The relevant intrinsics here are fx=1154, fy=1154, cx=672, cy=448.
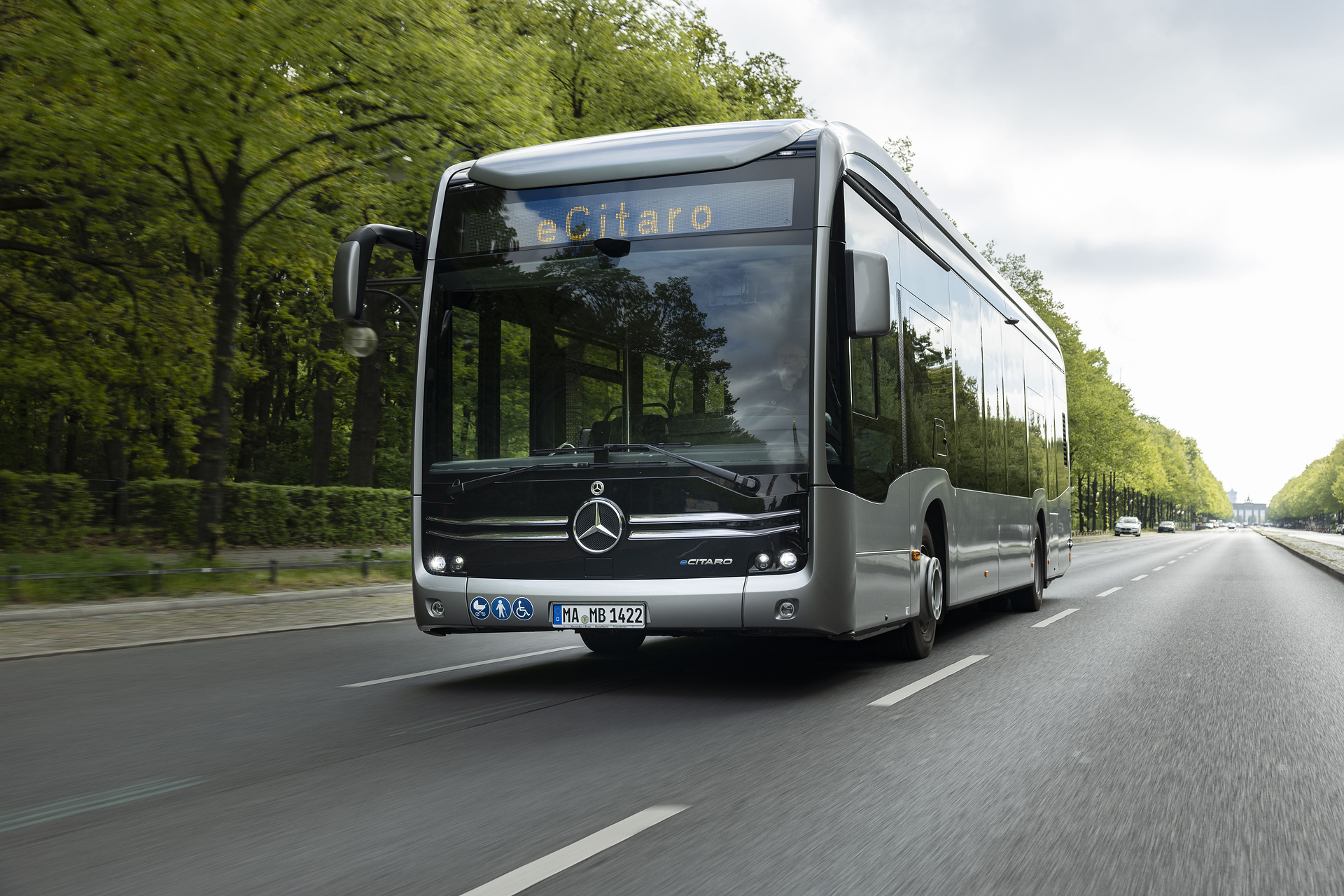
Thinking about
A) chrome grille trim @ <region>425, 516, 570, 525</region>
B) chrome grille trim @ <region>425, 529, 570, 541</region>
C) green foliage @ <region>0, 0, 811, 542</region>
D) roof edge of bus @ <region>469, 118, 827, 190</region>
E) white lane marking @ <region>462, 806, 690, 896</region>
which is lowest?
white lane marking @ <region>462, 806, 690, 896</region>

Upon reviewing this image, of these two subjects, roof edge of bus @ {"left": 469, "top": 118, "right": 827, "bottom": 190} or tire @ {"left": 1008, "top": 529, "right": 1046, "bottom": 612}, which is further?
tire @ {"left": 1008, "top": 529, "right": 1046, "bottom": 612}

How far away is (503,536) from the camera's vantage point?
7355mm

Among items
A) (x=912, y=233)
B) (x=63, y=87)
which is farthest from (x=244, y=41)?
(x=912, y=233)

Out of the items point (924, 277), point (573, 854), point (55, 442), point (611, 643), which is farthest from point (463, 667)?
point (55, 442)

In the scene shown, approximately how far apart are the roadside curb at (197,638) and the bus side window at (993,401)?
712 cm

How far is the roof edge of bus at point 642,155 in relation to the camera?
7266mm

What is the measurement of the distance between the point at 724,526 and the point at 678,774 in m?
2.05

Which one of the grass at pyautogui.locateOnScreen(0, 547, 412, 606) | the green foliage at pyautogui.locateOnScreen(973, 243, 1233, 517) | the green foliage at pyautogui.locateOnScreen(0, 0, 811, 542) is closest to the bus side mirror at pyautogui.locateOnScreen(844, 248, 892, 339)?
the grass at pyautogui.locateOnScreen(0, 547, 412, 606)

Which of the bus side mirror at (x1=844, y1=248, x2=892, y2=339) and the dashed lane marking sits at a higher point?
the bus side mirror at (x1=844, y1=248, x2=892, y2=339)

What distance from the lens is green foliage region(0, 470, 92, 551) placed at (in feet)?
63.0

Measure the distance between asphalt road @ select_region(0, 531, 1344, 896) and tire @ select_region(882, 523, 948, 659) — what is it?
0.16 metres

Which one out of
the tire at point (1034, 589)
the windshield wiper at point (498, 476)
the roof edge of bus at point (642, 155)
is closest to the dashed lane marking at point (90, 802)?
the windshield wiper at point (498, 476)

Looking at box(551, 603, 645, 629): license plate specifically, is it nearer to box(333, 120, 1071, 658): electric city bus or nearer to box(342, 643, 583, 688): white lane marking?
box(333, 120, 1071, 658): electric city bus

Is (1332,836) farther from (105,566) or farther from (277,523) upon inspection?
(277,523)
